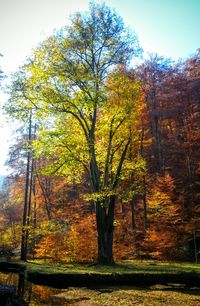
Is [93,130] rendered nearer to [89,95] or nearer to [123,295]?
[89,95]

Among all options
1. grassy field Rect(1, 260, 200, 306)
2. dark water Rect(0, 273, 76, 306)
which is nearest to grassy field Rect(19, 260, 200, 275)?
grassy field Rect(1, 260, 200, 306)

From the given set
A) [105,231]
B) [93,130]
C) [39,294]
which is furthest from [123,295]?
[93,130]

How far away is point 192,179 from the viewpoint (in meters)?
19.7

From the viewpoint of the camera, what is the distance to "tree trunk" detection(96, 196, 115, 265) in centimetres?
1239

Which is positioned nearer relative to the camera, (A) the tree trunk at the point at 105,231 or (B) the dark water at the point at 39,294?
(B) the dark water at the point at 39,294

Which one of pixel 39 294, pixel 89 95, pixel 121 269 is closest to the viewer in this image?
pixel 39 294

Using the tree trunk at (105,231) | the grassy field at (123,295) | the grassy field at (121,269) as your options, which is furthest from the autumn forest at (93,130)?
the grassy field at (123,295)

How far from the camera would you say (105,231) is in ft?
42.1

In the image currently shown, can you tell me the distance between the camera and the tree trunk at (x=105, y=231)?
1239cm

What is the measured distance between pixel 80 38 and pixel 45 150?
621 cm

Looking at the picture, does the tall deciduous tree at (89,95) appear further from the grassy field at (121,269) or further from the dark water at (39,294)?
the dark water at (39,294)

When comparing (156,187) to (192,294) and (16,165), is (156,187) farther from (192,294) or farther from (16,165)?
(16,165)

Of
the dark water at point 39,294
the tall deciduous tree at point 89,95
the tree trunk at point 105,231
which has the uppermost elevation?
the tall deciduous tree at point 89,95

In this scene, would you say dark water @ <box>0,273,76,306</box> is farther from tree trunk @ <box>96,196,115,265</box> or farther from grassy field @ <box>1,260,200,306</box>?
tree trunk @ <box>96,196,115,265</box>
